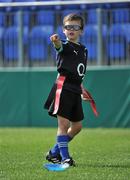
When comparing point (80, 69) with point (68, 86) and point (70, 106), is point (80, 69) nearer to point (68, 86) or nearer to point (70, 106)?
point (68, 86)

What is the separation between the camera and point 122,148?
9328mm

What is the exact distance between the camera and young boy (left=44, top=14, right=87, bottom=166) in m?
6.91

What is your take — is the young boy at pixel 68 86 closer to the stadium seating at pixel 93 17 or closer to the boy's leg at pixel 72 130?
the boy's leg at pixel 72 130

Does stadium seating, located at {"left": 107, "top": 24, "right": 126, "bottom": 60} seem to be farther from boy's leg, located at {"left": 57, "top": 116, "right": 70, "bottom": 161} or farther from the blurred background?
boy's leg, located at {"left": 57, "top": 116, "right": 70, "bottom": 161}

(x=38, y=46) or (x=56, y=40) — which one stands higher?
(x=56, y=40)

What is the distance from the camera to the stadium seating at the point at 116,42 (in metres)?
14.9

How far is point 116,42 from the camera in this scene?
1501 cm

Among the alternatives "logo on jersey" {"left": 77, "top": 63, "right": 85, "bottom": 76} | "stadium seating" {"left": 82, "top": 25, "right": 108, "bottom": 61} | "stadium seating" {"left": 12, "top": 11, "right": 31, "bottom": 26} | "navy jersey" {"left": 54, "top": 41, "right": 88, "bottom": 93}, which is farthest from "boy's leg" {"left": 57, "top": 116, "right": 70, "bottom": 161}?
"stadium seating" {"left": 12, "top": 11, "right": 31, "bottom": 26}

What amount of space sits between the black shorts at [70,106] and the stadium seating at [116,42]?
7.85 metres

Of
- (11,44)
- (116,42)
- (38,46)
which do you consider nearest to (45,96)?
(38,46)

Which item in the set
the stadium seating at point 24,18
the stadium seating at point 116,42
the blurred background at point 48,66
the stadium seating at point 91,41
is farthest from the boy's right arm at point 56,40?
the stadium seating at point 24,18

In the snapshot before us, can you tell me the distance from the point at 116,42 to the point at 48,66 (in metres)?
1.73

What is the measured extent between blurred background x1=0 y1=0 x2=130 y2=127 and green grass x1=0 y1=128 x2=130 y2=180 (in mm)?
1963

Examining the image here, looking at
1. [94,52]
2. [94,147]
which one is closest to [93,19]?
[94,52]
